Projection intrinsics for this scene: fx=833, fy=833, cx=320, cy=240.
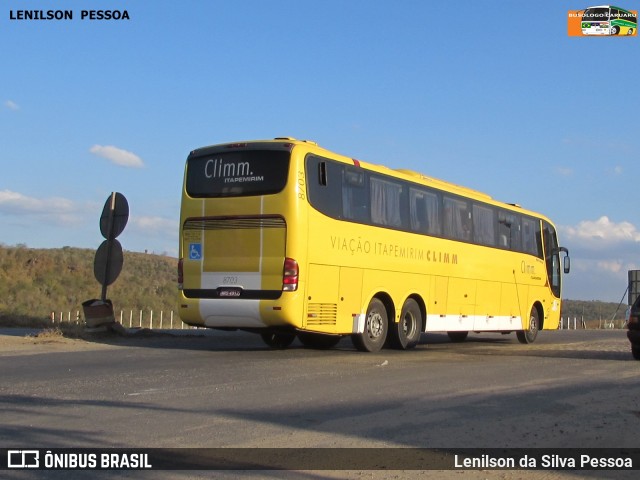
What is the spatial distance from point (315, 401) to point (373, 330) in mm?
7498

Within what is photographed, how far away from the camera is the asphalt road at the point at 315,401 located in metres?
7.75

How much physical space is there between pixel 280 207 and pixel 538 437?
326 inches

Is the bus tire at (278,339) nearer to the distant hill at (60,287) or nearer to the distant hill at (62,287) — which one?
the distant hill at (60,287)

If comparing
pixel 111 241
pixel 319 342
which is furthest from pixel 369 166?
pixel 111 241

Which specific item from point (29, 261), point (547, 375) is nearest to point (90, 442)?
point (547, 375)

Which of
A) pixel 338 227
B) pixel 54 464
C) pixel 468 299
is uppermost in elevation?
pixel 338 227

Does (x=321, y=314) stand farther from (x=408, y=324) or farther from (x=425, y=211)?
(x=425, y=211)

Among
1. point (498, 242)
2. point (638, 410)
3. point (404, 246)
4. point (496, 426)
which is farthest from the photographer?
point (498, 242)

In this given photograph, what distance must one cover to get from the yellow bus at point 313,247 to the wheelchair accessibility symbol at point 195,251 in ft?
0.06

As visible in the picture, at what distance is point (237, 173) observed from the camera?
16.0 m

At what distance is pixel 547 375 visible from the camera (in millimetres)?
13156

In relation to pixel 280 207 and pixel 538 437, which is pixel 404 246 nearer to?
pixel 280 207

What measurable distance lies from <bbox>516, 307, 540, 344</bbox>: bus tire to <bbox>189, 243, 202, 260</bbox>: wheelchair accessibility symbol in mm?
11601

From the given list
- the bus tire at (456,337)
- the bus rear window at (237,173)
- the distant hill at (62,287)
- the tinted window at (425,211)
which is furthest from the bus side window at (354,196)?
the distant hill at (62,287)
